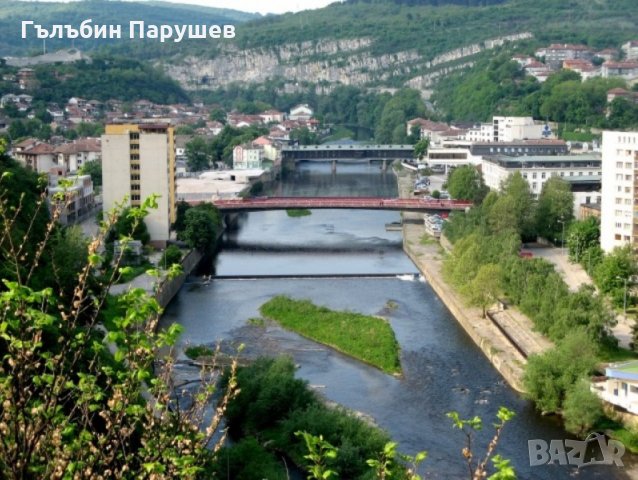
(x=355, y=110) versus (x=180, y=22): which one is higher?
(x=180, y=22)

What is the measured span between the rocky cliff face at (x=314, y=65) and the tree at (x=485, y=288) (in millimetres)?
36735

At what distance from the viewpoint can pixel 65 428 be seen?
221 cm

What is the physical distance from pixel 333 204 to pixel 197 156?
832 centimetres

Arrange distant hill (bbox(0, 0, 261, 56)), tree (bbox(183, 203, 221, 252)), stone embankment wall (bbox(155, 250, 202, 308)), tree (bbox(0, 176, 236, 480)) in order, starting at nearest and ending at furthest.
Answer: tree (bbox(0, 176, 236, 480)), stone embankment wall (bbox(155, 250, 202, 308)), tree (bbox(183, 203, 221, 252)), distant hill (bbox(0, 0, 261, 56))

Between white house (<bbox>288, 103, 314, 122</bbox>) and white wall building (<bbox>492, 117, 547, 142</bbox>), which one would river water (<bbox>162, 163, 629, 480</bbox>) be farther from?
white house (<bbox>288, 103, 314, 122</bbox>)

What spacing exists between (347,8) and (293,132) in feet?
112

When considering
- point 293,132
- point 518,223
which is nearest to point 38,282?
point 518,223

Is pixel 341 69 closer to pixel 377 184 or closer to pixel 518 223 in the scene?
pixel 377 184

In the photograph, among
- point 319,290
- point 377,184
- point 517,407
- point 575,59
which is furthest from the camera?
point 575,59

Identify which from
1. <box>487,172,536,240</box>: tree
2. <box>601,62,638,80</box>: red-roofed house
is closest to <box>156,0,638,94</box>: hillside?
<box>601,62,638,80</box>: red-roofed house

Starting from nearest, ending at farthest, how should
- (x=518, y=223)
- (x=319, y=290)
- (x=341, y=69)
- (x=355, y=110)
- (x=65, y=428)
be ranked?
(x=65, y=428) → (x=319, y=290) → (x=518, y=223) → (x=355, y=110) → (x=341, y=69)

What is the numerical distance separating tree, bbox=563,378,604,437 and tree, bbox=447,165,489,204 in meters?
10.3

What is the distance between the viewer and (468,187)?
17.8 m

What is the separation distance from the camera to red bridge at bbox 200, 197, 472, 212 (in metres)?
17.1
